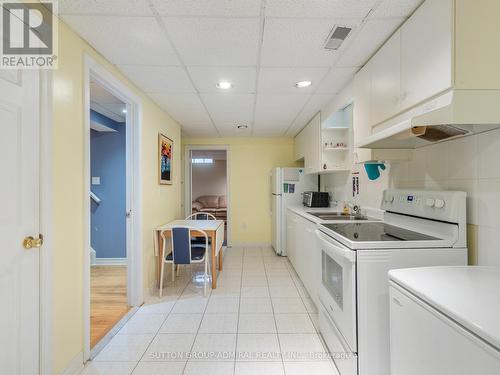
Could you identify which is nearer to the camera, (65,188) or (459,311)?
(459,311)

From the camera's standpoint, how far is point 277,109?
132 inches

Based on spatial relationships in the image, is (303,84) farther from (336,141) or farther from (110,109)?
(110,109)

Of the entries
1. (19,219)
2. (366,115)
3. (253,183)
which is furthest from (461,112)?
(253,183)

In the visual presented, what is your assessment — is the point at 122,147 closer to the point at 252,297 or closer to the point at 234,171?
the point at 234,171

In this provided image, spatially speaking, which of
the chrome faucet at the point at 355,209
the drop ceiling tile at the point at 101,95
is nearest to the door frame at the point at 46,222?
the drop ceiling tile at the point at 101,95

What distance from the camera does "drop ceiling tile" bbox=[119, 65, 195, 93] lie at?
85.5 inches

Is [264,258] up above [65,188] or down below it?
below

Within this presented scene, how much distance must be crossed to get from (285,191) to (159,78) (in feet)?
9.16

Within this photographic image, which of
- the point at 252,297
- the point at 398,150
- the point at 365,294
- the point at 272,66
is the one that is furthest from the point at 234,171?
the point at 365,294

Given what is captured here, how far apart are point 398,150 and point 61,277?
2.44 meters

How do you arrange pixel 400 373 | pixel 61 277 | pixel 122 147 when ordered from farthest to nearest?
pixel 122 147 → pixel 61 277 → pixel 400 373

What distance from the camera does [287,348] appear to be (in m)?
1.93

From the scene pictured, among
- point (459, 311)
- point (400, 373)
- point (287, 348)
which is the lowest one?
point (287, 348)

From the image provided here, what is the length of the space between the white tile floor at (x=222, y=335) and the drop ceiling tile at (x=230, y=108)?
229cm
